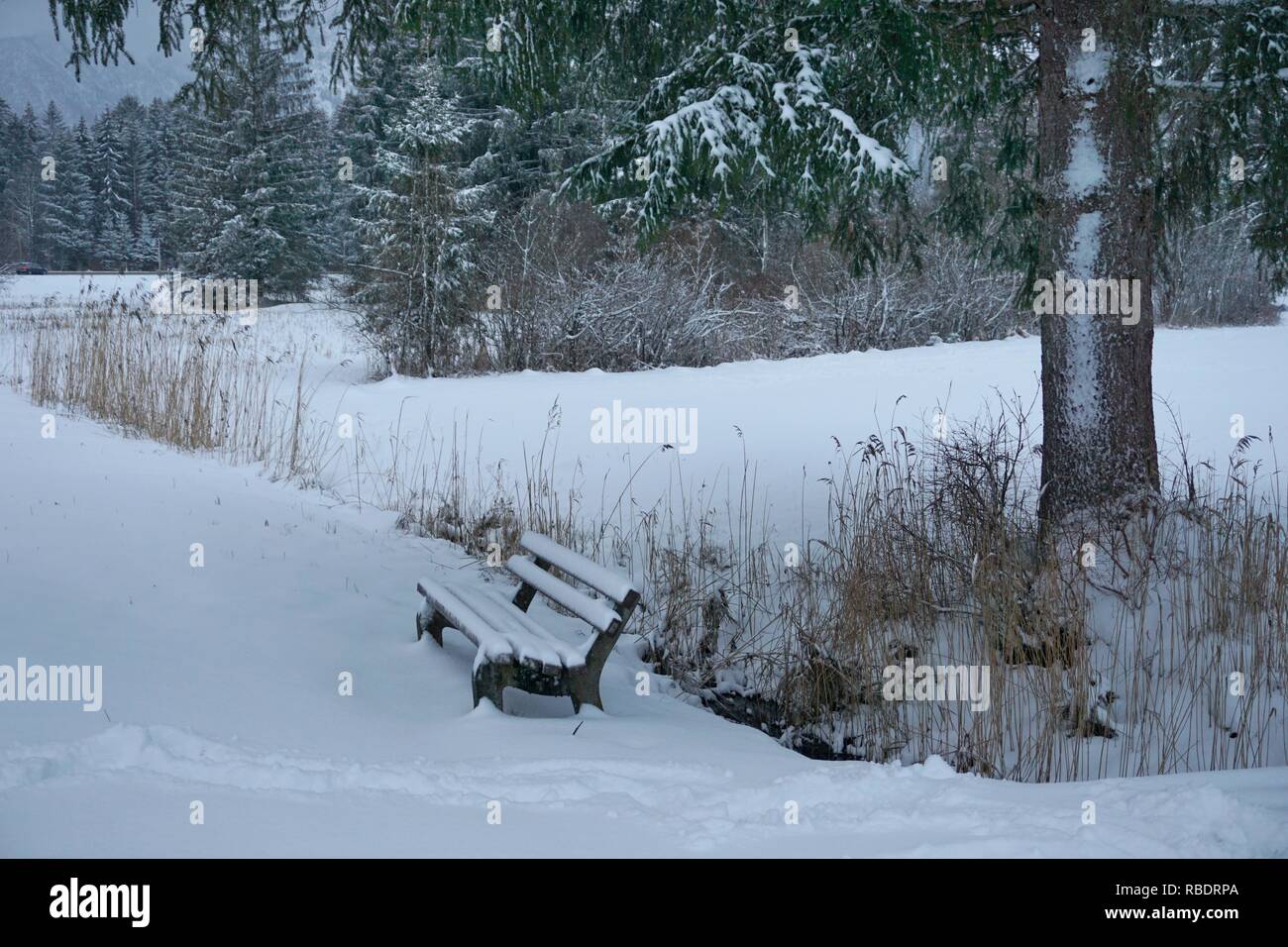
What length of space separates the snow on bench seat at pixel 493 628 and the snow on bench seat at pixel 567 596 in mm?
134

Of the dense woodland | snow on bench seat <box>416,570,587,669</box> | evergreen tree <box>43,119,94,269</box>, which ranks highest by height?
evergreen tree <box>43,119,94,269</box>

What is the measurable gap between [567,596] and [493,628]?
376 mm

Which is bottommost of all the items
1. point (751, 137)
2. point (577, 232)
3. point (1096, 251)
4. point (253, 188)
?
point (1096, 251)

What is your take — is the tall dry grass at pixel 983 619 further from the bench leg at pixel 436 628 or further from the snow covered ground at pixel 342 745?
the bench leg at pixel 436 628

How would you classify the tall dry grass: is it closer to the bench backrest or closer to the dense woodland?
the bench backrest

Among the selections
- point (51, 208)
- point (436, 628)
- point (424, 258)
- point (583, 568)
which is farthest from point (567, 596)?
point (51, 208)

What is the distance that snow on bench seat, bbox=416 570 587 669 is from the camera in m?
3.53

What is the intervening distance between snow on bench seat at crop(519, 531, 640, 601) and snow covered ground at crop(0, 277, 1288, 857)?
490mm

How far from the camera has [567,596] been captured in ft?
13.2

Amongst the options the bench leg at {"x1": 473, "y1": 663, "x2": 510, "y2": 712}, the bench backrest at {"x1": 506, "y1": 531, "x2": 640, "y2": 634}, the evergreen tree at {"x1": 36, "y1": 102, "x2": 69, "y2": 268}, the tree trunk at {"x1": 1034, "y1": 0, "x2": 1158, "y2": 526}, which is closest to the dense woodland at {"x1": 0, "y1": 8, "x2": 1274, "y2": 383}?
the tree trunk at {"x1": 1034, "y1": 0, "x2": 1158, "y2": 526}

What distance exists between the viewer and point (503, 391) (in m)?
12.0

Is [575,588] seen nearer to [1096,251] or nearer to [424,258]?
[1096,251]

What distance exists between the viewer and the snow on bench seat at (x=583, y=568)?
3.83m
